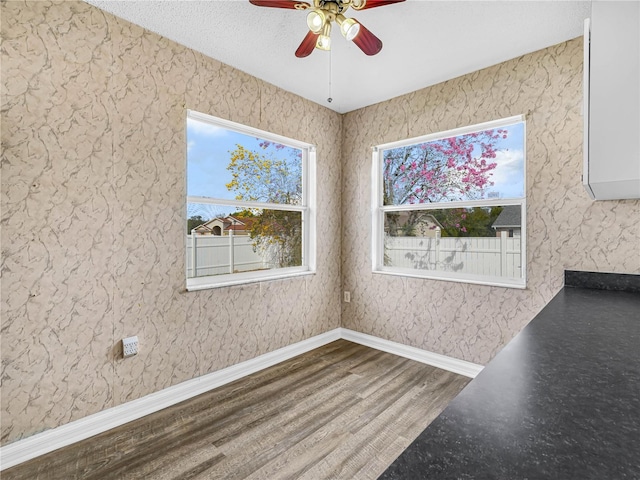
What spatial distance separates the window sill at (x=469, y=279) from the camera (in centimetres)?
256

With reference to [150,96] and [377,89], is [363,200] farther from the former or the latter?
[150,96]

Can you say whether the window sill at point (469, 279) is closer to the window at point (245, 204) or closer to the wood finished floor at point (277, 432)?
the wood finished floor at point (277, 432)

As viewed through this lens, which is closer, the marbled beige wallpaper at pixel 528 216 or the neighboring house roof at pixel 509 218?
the marbled beige wallpaper at pixel 528 216

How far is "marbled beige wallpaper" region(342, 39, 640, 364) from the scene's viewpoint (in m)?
2.23

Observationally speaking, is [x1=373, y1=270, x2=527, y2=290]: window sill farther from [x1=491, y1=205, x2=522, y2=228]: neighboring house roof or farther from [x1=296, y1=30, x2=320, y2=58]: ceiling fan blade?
[x1=296, y1=30, x2=320, y2=58]: ceiling fan blade

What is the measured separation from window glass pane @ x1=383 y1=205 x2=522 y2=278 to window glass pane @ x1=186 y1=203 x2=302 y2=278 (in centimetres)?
103

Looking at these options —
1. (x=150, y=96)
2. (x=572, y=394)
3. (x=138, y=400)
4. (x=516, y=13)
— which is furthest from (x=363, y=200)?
(x=572, y=394)

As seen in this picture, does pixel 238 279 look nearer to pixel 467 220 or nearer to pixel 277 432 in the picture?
pixel 277 432

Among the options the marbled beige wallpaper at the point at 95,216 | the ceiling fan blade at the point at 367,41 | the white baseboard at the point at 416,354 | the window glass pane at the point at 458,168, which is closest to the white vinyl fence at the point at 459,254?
the window glass pane at the point at 458,168

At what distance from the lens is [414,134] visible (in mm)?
3107

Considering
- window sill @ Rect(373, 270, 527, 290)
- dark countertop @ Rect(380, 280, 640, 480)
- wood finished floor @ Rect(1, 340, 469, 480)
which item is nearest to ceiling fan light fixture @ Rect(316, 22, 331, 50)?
dark countertop @ Rect(380, 280, 640, 480)

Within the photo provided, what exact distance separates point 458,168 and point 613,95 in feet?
5.44

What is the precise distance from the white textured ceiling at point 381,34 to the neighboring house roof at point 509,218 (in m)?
1.17

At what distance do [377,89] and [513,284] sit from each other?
2.10 meters
